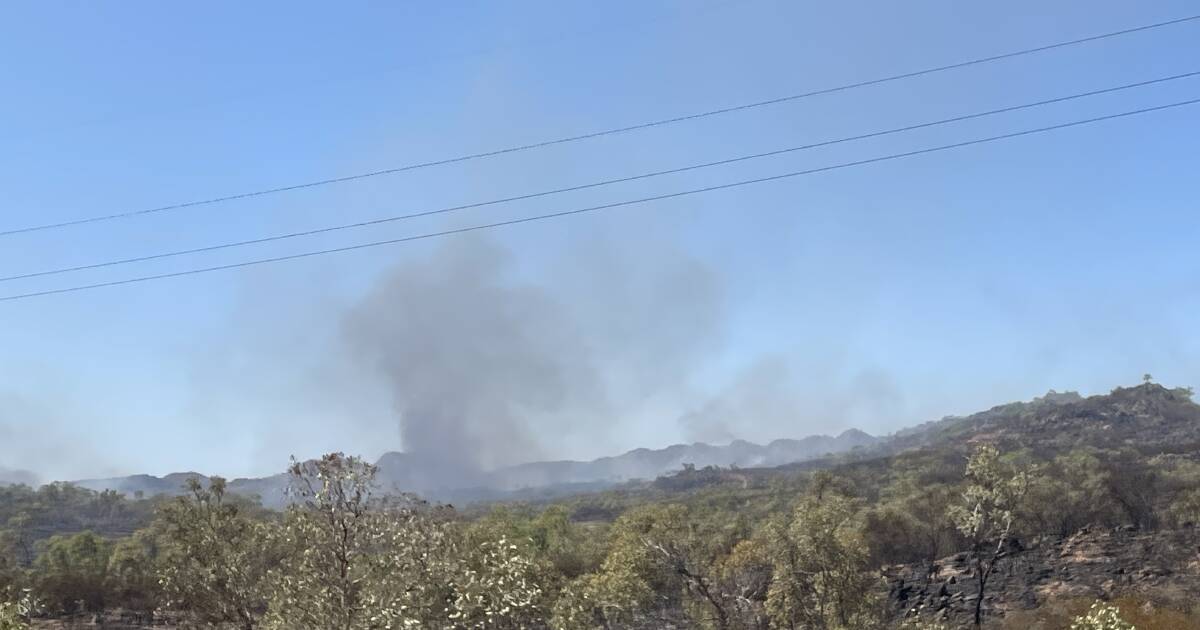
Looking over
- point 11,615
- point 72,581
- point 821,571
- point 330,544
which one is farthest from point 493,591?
point 72,581

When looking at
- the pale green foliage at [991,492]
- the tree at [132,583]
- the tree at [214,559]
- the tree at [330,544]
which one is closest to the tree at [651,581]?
the tree at [214,559]

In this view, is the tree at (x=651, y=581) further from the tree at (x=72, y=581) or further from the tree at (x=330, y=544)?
the tree at (x=72, y=581)

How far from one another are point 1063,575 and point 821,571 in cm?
5723

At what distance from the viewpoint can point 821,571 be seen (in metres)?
26.6

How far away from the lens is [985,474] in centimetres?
3569

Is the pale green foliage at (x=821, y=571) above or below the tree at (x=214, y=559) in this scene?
below

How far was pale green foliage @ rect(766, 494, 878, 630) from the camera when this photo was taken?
26.4 m

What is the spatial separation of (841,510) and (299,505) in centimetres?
1867

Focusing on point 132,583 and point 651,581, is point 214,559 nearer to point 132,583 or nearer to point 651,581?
point 651,581

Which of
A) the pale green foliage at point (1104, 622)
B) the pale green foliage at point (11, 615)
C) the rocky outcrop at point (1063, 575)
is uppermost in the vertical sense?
the pale green foliage at point (11, 615)

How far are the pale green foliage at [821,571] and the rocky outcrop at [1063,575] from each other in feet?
103

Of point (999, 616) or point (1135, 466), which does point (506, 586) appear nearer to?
point (999, 616)

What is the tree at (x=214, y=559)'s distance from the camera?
18172 mm

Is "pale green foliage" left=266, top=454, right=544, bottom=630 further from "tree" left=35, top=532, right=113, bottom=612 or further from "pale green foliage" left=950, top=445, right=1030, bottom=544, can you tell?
"tree" left=35, top=532, right=113, bottom=612
